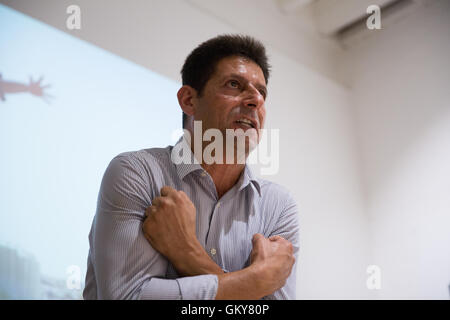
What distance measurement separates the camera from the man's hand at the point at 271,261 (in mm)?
904

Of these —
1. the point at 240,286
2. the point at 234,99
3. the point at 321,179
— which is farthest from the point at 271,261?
the point at 321,179

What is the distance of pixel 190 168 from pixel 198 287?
36cm

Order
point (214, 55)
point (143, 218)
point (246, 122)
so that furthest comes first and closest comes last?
point (214, 55), point (246, 122), point (143, 218)

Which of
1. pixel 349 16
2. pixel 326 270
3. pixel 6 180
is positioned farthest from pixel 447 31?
pixel 6 180

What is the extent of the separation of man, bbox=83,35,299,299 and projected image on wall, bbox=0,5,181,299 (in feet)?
2.08

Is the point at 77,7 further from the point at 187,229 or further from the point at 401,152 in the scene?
the point at 401,152

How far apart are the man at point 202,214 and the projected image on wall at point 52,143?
0.64 metres

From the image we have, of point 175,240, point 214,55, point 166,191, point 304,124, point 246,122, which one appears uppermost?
point 304,124

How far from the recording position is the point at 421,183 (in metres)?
2.79

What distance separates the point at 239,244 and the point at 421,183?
223 centimetres

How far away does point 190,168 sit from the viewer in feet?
3.55

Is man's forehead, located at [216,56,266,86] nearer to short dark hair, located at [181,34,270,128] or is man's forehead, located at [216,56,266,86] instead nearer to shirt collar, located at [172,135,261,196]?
short dark hair, located at [181,34,270,128]

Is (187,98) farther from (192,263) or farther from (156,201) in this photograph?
(192,263)

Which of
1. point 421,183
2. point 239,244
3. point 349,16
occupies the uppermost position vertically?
point 349,16
